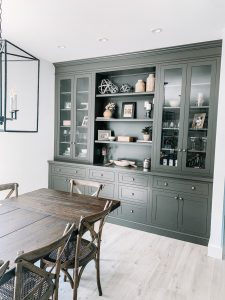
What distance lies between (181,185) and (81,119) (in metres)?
2.04

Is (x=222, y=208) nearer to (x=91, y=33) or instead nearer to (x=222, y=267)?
(x=222, y=267)

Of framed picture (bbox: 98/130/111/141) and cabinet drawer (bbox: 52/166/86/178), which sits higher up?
framed picture (bbox: 98/130/111/141)

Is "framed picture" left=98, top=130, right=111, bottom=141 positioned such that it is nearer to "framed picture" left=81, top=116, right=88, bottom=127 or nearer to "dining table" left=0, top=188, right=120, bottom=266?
"framed picture" left=81, top=116, right=88, bottom=127

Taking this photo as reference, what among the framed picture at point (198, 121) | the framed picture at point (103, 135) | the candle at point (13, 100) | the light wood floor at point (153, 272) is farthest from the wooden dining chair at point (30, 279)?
the framed picture at point (103, 135)

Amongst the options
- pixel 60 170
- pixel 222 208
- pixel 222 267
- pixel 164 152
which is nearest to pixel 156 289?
pixel 222 267

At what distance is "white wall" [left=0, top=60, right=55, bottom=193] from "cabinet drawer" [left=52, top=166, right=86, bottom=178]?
0.21 metres

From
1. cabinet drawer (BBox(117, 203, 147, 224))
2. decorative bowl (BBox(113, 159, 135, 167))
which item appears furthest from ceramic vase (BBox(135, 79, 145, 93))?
cabinet drawer (BBox(117, 203, 147, 224))

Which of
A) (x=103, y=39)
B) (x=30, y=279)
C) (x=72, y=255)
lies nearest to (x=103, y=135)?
(x=103, y=39)

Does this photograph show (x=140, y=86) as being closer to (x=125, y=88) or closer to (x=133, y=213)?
(x=125, y=88)

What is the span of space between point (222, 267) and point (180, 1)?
8.95 feet

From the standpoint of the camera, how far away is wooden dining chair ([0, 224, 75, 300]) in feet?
3.81

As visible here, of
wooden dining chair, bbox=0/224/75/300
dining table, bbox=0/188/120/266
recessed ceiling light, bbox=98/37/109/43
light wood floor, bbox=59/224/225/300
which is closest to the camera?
wooden dining chair, bbox=0/224/75/300

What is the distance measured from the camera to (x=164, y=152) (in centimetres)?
338

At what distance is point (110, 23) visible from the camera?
2559mm
